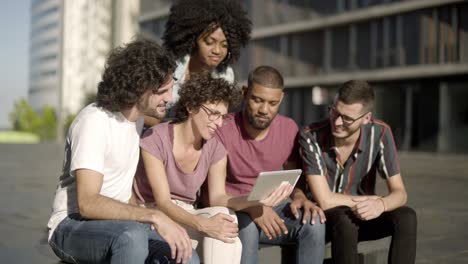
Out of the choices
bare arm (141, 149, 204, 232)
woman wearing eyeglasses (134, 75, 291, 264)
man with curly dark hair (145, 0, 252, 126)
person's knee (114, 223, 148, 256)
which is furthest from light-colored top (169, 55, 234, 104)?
person's knee (114, 223, 148, 256)

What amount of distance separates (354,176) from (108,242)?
1951mm

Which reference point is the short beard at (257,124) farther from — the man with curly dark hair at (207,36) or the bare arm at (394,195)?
the bare arm at (394,195)

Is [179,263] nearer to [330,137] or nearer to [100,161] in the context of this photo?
[100,161]

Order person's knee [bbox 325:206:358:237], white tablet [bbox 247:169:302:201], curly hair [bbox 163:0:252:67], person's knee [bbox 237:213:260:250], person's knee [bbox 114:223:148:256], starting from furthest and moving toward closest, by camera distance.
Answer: curly hair [bbox 163:0:252:67], person's knee [bbox 325:206:358:237], person's knee [bbox 237:213:260:250], white tablet [bbox 247:169:302:201], person's knee [bbox 114:223:148:256]

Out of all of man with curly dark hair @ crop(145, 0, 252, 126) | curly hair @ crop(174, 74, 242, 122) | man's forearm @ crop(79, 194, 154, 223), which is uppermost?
man with curly dark hair @ crop(145, 0, 252, 126)

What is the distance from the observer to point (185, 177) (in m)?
3.74

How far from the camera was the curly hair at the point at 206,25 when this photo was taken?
5199 millimetres

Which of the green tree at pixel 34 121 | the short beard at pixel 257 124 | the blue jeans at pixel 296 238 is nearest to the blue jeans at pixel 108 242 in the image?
the blue jeans at pixel 296 238

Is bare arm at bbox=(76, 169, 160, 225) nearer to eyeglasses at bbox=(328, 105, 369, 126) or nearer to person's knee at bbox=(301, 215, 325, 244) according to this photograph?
person's knee at bbox=(301, 215, 325, 244)

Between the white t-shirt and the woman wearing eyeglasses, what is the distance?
214mm

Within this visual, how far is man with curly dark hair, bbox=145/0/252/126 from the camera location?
496 centimetres

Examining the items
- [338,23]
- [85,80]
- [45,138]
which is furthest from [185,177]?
[85,80]

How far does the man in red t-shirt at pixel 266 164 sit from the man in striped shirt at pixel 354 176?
0.47ft

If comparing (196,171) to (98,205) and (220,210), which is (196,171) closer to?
(220,210)
